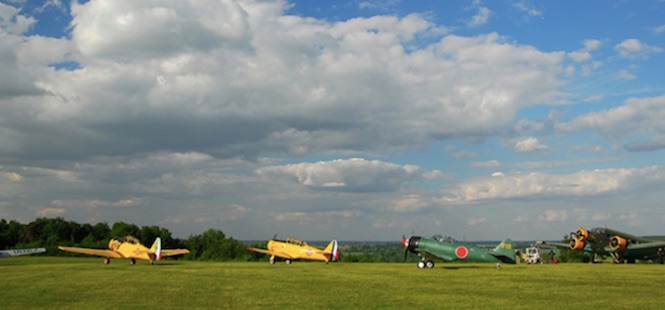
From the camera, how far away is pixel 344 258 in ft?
162

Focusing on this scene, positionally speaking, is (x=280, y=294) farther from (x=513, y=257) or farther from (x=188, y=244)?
(x=188, y=244)

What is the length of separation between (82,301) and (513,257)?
22.5 meters

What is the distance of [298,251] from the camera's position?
36.6m

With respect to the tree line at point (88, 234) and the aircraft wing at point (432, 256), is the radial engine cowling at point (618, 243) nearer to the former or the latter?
the aircraft wing at point (432, 256)

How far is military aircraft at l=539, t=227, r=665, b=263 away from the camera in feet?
133

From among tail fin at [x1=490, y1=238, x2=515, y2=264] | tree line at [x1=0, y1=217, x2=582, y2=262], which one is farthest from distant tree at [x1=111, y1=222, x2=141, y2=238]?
tail fin at [x1=490, y1=238, x2=515, y2=264]

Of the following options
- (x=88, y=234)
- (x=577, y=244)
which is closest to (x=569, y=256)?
(x=577, y=244)

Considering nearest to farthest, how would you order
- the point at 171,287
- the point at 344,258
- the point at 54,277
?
1. the point at 171,287
2. the point at 54,277
3. the point at 344,258

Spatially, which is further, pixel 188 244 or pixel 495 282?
pixel 188 244

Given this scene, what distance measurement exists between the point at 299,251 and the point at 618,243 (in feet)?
76.9

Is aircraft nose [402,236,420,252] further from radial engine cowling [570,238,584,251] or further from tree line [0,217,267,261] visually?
tree line [0,217,267,261]

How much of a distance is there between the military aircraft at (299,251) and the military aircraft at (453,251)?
695 centimetres

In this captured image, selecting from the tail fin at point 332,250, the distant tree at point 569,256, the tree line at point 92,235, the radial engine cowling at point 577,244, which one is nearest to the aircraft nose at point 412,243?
the tail fin at point 332,250

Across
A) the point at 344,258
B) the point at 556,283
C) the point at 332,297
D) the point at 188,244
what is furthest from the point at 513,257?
the point at 188,244
